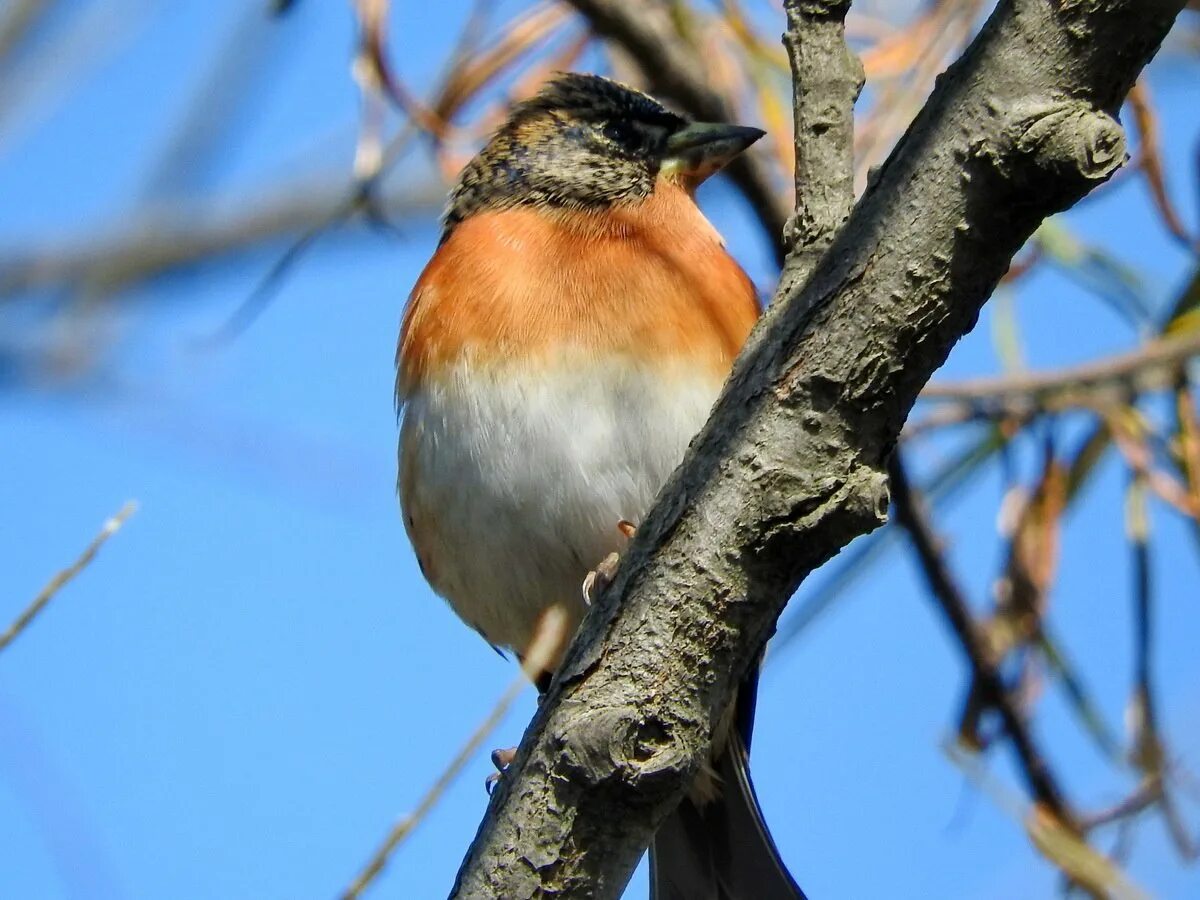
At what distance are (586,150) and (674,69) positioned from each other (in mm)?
499

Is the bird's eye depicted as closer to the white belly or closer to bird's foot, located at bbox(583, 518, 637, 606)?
the white belly

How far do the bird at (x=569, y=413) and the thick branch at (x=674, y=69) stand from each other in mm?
135

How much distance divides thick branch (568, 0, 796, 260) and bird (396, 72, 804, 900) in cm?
14

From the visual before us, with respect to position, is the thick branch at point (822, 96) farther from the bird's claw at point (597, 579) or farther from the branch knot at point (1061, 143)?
the bird's claw at point (597, 579)

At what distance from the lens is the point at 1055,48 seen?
2.14 metres

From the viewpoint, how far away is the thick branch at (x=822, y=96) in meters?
2.59

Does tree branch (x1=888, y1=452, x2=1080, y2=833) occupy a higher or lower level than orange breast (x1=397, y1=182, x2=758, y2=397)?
lower

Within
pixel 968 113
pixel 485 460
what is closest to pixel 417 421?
pixel 485 460

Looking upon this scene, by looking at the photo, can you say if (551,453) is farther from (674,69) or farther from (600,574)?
(674,69)

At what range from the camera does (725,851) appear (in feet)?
14.1

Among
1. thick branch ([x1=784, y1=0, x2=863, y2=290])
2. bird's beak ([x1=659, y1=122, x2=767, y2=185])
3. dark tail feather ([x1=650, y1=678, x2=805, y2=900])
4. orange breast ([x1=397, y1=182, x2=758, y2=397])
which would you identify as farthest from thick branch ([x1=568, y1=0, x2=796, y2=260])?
thick branch ([x1=784, y1=0, x2=863, y2=290])

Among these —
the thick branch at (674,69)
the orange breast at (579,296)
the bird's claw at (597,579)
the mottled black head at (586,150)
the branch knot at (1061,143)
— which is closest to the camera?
the branch knot at (1061,143)

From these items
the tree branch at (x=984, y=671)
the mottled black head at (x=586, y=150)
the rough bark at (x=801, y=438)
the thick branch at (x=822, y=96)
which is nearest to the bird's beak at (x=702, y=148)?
the mottled black head at (x=586, y=150)

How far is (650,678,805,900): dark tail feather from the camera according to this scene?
4199mm
